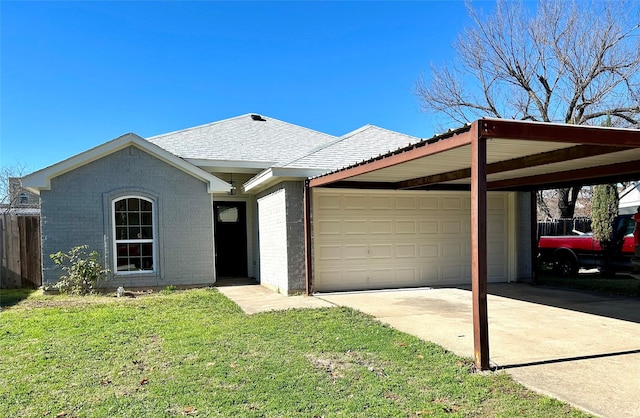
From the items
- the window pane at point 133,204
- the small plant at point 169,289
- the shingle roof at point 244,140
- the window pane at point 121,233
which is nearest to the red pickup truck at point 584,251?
the shingle roof at point 244,140

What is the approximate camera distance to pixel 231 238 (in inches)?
542

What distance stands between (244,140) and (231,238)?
341 centimetres

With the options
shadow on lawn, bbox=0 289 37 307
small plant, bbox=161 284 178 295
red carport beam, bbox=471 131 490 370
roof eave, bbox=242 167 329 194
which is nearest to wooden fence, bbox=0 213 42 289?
shadow on lawn, bbox=0 289 37 307

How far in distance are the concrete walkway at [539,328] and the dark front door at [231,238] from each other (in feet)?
8.49

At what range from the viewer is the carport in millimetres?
4523

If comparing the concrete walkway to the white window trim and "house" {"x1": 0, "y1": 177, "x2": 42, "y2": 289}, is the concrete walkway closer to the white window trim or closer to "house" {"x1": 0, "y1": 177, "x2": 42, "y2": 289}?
the white window trim

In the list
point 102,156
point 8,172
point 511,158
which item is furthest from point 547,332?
point 8,172

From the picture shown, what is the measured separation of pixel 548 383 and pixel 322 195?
6762 mm

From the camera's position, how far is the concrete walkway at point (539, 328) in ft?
13.3

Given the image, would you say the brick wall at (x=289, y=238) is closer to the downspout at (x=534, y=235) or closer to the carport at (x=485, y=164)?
the carport at (x=485, y=164)

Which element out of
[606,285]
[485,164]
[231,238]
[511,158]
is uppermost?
[511,158]

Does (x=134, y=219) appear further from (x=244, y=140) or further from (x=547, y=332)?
(x=547, y=332)

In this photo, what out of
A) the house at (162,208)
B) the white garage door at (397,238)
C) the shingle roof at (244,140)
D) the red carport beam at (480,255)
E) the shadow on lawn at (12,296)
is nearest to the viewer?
the red carport beam at (480,255)

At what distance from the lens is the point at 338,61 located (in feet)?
59.8
